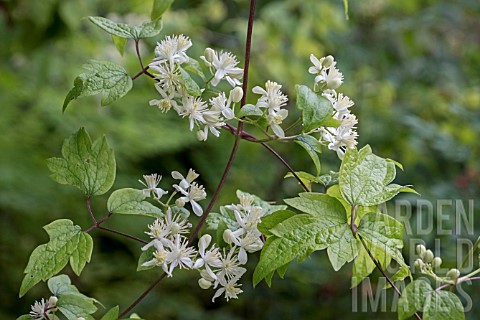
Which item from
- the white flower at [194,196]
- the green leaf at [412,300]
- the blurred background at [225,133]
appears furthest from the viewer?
the blurred background at [225,133]

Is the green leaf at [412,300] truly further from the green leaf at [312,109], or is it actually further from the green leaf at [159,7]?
the green leaf at [159,7]

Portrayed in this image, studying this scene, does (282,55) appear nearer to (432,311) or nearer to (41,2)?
(41,2)

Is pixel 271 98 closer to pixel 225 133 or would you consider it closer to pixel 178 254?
pixel 178 254

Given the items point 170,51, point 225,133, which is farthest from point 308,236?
point 225,133

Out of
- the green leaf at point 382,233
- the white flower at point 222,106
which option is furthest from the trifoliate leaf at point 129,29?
the green leaf at point 382,233

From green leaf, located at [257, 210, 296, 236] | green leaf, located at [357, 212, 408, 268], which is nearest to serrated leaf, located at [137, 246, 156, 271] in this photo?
green leaf, located at [257, 210, 296, 236]

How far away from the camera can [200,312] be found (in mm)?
2334

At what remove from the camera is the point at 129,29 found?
812 millimetres

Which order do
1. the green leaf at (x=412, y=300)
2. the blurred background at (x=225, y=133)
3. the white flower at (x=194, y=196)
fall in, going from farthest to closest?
the blurred background at (x=225, y=133) → the white flower at (x=194, y=196) → the green leaf at (x=412, y=300)

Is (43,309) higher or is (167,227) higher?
(167,227)

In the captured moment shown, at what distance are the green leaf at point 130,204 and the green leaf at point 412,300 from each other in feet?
0.93

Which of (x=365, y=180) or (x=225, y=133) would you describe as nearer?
(x=365, y=180)

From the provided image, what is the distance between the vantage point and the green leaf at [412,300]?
693mm

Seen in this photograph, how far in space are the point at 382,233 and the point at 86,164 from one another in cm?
35
